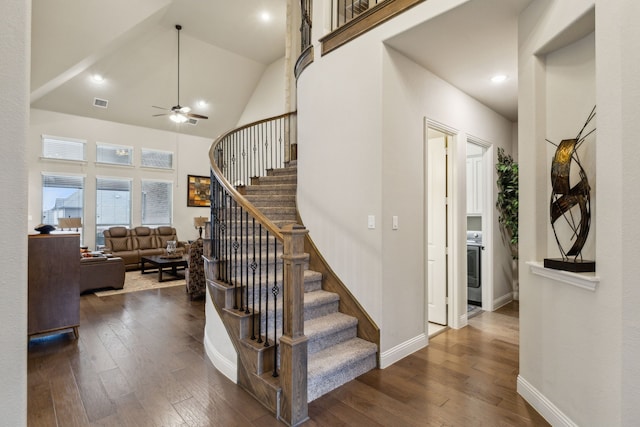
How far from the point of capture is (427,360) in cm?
300

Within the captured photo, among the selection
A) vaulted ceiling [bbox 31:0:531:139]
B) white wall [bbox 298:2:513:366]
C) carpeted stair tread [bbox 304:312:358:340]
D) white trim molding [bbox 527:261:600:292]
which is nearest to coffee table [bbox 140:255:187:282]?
vaulted ceiling [bbox 31:0:531:139]

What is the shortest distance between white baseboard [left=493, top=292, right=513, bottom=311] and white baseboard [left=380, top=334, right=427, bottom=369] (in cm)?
A: 186

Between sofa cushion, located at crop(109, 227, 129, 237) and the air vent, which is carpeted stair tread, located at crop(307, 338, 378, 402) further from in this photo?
the air vent

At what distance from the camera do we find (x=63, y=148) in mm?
7527

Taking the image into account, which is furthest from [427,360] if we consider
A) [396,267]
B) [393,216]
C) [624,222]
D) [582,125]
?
[582,125]

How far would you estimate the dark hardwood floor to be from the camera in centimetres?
214

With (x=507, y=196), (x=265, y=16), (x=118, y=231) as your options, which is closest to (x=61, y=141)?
(x=118, y=231)

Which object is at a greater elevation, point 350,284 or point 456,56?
point 456,56

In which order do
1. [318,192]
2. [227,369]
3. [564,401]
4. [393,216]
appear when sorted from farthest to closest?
[318,192], [393,216], [227,369], [564,401]

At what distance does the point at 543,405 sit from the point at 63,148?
961 cm

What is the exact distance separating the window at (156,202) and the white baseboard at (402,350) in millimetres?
8012

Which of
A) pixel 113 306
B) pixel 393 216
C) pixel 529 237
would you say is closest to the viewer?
pixel 529 237

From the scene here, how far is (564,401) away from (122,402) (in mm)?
2939

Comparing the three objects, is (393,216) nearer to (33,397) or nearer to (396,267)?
(396,267)
